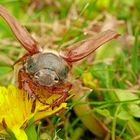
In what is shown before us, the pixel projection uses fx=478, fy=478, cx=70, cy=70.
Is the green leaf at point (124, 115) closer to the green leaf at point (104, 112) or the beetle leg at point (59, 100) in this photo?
the green leaf at point (104, 112)

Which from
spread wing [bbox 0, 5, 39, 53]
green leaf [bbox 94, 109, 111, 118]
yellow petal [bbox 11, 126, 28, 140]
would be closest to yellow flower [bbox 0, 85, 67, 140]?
yellow petal [bbox 11, 126, 28, 140]

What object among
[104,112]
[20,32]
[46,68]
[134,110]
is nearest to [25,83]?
[46,68]

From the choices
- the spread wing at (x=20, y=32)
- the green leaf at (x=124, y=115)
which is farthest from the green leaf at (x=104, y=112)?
the spread wing at (x=20, y=32)

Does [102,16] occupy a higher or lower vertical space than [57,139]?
higher

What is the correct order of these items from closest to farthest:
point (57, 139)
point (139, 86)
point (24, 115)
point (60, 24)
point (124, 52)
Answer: point (24, 115), point (57, 139), point (139, 86), point (124, 52), point (60, 24)

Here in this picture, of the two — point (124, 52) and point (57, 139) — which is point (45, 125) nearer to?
point (57, 139)

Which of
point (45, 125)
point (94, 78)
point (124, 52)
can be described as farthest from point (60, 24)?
point (45, 125)

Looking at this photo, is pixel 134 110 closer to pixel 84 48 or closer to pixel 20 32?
pixel 84 48
